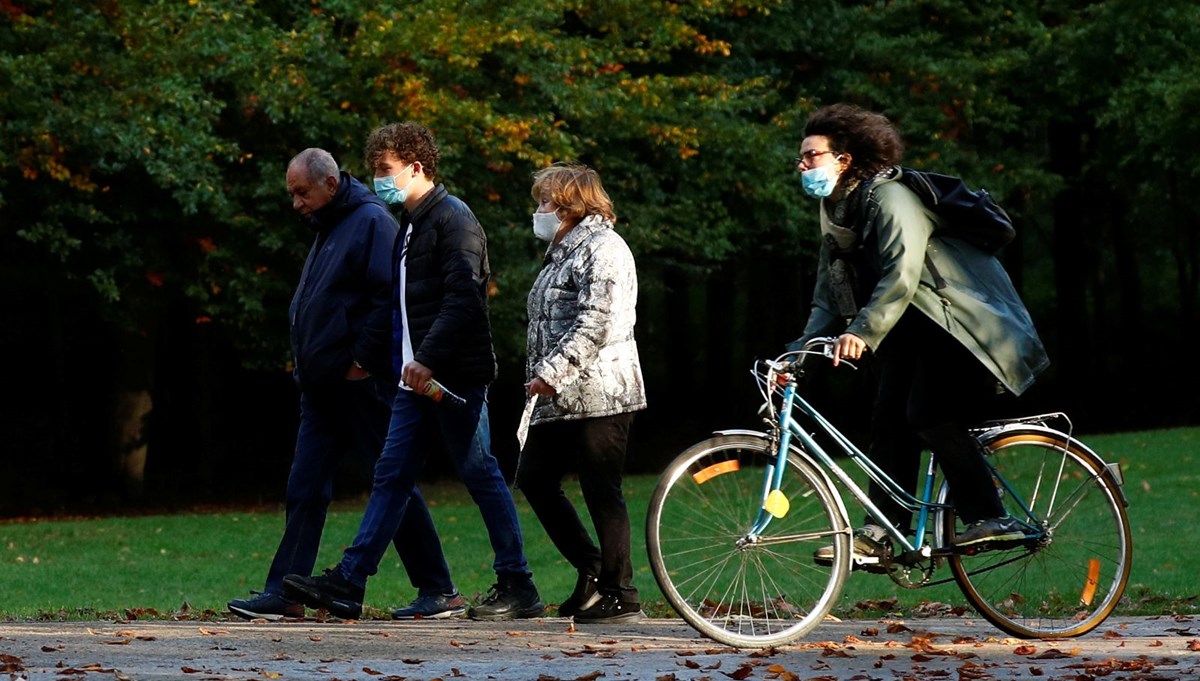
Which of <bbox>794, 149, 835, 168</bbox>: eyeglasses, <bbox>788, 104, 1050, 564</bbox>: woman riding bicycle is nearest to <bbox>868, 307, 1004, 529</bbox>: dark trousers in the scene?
<bbox>788, 104, 1050, 564</bbox>: woman riding bicycle

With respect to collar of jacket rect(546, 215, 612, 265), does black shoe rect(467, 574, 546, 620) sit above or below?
below

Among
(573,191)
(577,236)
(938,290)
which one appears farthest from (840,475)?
(573,191)

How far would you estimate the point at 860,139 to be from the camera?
6293mm

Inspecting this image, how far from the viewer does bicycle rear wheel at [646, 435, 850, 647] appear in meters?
6.02

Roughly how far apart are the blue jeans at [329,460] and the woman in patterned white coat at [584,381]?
68 centimetres

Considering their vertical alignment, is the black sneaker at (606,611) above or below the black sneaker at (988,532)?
below

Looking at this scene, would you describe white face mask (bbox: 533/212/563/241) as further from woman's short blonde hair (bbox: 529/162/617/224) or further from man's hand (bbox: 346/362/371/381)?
man's hand (bbox: 346/362/371/381)

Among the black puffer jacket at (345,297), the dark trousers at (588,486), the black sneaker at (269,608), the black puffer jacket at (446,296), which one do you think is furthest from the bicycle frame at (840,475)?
the black sneaker at (269,608)

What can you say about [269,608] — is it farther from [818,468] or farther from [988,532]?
[988,532]

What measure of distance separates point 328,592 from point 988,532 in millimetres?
2646

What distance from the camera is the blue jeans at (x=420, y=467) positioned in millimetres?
7113

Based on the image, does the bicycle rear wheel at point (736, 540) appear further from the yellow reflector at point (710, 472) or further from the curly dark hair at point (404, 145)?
the curly dark hair at point (404, 145)

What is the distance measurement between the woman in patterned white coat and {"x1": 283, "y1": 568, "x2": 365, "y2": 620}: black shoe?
0.83m

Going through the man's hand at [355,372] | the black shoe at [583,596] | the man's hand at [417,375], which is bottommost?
the black shoe at [583,596]
